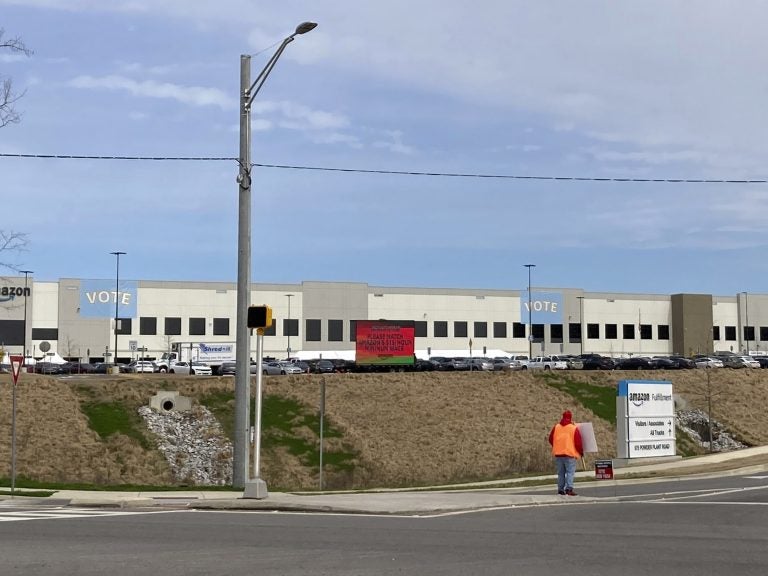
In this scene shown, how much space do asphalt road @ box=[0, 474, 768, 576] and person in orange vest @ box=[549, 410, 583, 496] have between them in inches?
64.1

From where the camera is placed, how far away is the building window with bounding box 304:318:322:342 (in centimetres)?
11619

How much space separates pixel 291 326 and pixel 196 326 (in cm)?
1062

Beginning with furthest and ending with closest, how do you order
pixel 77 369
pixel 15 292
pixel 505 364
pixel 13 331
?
1. pixel 13 331
2. pixel 15 292
3. pixel 505 364
4. pixel 77 369

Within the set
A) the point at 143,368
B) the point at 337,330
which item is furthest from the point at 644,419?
the point at 337,330

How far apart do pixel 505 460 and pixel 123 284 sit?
7481cm

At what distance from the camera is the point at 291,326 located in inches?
4555

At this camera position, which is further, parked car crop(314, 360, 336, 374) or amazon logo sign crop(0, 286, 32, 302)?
amazon logo sign crop(0, 286, 32, 302)

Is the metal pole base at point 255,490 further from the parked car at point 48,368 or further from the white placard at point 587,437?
the parked car at point 48,368

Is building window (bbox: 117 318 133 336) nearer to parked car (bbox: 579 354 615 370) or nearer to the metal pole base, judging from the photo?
parked car (bbox: 579 354 615 370)

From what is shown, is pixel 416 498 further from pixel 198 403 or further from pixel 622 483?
pixel 198 403

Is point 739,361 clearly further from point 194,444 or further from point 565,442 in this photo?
point 565,442

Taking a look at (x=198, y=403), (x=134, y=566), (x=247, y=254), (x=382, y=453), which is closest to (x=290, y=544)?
(x=134, y=566)

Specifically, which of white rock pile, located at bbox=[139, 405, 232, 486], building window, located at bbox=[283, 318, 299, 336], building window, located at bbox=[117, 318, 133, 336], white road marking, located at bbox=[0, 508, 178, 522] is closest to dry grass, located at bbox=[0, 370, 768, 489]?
white rock pile, located at bbox=[139, 405, 232, 486]

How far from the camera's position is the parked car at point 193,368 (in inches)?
3071
